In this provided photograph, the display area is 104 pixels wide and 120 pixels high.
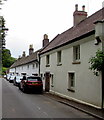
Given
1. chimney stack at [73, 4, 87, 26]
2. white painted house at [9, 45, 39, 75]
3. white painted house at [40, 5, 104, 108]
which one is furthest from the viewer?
white painted house at [9, 45, 39, 75]

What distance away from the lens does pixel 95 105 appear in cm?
1197

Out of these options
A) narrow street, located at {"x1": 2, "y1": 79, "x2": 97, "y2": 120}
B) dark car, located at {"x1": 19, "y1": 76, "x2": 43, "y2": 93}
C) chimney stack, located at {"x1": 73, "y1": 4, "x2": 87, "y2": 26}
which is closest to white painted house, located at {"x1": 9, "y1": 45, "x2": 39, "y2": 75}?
dark car, located at {"x1": 19, "y1": 76, "x2": 43, "y2": 93}

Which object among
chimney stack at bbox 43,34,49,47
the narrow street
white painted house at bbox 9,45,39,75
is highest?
chimney stack at bbox 43,34,49,47

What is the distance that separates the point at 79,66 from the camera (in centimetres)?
1458

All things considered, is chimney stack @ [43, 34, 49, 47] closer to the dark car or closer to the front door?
the front door

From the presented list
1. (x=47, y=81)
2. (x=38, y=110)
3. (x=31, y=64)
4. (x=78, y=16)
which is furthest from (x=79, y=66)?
(x=31, y=64)

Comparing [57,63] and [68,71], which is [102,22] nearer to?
[68,71]

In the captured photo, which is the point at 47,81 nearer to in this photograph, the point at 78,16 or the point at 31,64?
the point at 78,16

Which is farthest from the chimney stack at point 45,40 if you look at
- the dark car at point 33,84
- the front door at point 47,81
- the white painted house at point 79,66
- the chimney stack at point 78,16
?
the dark car at point 33,84

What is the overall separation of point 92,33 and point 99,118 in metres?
5.24

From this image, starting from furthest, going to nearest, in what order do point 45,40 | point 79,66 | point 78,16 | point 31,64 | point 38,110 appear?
point 45,40 → point 31,64 → point 78,16 → point 79,66 → point 38,110

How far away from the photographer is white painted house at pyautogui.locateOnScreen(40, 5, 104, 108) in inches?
471

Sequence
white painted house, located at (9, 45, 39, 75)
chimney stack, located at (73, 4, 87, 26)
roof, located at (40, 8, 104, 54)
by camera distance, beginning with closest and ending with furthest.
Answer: roof, located at (40, 8, 104, 54)
chimney stack, located at (73, 4, 87, 26)
white painted house, located at (9, 45, 39, 75)

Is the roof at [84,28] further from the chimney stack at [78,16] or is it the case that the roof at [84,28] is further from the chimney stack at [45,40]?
the chimney stack at [45,40]
